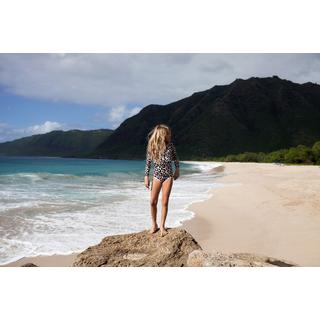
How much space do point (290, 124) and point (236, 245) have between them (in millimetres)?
68176

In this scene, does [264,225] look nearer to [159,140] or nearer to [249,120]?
[159,140]

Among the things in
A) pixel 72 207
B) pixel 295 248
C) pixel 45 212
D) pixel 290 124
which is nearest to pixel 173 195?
pixel 72 207

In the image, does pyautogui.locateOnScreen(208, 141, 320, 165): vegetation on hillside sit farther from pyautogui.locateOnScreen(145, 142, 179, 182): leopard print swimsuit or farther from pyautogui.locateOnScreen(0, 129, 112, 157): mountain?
pyautogui.locateOnScreen(145, 142, 179, 182): leopard print swimsuit

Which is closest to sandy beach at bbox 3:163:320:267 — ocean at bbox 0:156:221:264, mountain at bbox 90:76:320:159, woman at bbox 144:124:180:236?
ocean at bbox 0:156:221:264

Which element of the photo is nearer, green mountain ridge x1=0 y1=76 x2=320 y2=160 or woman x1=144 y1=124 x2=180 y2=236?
woman x1=144 y1=124 x2=180 y2=236

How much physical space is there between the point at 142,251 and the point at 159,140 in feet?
4.23

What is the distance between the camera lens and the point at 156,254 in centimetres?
449

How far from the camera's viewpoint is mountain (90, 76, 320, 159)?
142ft

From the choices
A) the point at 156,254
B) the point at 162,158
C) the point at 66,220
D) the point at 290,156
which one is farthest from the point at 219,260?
the point at 290,156

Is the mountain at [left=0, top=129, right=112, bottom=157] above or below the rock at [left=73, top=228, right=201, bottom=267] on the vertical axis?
above

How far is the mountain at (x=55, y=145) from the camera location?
153 feet

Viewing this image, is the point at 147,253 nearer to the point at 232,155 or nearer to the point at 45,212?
the point at 45,212

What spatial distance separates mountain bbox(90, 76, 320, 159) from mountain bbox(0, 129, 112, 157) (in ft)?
13.7

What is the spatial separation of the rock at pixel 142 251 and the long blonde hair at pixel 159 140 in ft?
3.04
